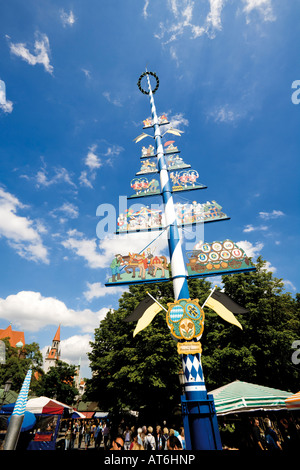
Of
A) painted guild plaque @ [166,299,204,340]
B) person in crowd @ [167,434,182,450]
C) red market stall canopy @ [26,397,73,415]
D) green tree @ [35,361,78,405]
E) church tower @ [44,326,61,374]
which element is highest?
church tower @ [44,326,61,374]

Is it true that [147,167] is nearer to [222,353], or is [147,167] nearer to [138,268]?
[138,268]

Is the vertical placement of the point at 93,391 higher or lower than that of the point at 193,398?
higher

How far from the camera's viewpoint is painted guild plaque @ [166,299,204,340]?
648 centimetres

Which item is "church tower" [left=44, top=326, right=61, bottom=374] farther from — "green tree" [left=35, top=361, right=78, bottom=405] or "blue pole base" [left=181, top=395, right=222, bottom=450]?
"blue pole base" [left=181, top=395, right=222, bottom=450]

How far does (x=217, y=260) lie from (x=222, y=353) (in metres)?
10.7

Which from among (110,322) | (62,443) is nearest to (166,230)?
(62,443)

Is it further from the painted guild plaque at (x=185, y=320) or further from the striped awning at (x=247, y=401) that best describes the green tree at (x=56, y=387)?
the painted guild plaque at (x=185, y=320)

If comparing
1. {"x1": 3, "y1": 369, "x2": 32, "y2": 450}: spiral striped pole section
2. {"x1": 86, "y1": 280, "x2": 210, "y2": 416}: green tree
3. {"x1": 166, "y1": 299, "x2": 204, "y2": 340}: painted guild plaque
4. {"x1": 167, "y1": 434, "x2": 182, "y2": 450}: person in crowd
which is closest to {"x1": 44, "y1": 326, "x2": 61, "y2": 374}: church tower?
{"x1": 86, "y1": 280, "x2": 210, "y2": 416}: green tree

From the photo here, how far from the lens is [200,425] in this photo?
565 centimetres

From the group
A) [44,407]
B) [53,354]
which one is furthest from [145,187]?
[53,354]

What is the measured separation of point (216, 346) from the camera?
16.5 meters

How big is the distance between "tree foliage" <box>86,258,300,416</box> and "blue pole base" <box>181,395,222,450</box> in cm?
959
